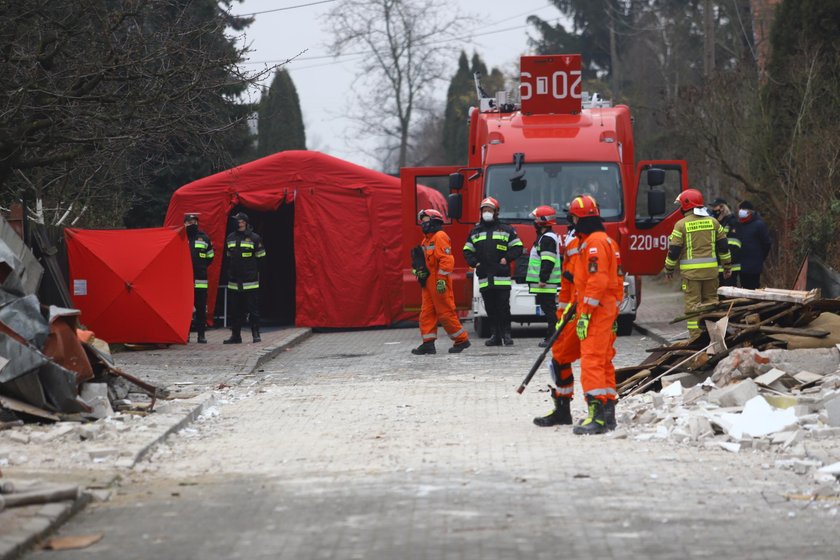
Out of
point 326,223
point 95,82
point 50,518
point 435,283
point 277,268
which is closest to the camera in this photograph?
point 50,518

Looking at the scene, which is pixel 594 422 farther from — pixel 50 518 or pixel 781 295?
pixel 50 518

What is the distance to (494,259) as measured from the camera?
18.3 m

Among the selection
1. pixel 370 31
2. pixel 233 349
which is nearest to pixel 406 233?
pixel 233 349

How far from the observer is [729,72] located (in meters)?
31.0

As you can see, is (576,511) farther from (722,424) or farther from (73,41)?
(73,41)

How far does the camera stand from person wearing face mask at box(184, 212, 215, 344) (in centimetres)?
2019

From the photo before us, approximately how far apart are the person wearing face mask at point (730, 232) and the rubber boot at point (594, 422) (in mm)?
8150

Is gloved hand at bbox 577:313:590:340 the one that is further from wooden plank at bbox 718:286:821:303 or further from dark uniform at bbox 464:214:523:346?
dark uniform at bbox 464:214:523:346

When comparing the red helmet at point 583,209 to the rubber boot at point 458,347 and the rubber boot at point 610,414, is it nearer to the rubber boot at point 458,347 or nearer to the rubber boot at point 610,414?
the rubber boot at point 610,414

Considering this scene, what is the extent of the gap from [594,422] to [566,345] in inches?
27.7

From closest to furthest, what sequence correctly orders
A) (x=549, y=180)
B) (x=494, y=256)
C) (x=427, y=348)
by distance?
(x=427, y=348)
(x=494, y=256)
(x=549, y=180)

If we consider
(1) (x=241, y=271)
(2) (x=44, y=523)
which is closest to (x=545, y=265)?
(1) (x=241, y=271)

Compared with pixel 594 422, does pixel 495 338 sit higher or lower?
higher

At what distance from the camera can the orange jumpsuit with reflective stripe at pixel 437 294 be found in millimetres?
17266
